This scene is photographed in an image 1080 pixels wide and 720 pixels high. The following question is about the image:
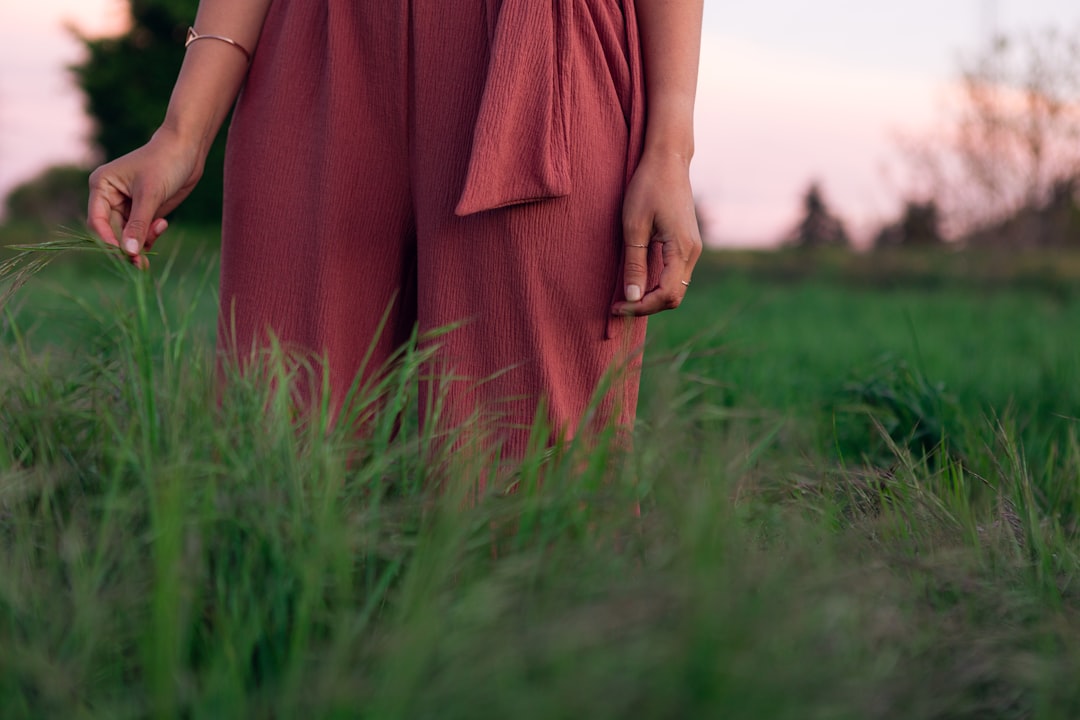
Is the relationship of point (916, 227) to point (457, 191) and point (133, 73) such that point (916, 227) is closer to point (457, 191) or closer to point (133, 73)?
point (133, 73)

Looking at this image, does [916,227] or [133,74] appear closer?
[133,74]

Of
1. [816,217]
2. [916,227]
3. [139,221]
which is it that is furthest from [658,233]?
[816,217]

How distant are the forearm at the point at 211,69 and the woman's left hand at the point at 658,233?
0.71m

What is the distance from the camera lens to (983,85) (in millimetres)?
16406

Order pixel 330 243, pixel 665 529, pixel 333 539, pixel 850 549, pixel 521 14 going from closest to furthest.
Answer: pixel 333 539 → pixel 665 529 → pixel 850 549 → pixel 521 14 → pixel 330 243

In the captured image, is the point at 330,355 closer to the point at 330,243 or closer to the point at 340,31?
the point at 330,243

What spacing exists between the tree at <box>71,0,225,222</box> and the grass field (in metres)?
15.2

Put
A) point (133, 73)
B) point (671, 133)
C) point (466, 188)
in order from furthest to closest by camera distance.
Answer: point (133, 73) < point (671, 133) < point (466, 188)

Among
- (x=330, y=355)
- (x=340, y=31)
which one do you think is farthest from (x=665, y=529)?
(x=340, y=31)

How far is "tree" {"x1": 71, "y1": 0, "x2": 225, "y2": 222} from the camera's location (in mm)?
15750

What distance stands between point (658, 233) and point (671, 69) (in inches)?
10.5

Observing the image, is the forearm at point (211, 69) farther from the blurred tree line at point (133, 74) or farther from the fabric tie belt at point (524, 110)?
the blurred tree line at point (133, 74)

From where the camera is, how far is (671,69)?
1481 mm

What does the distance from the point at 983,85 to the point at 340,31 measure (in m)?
17.3
